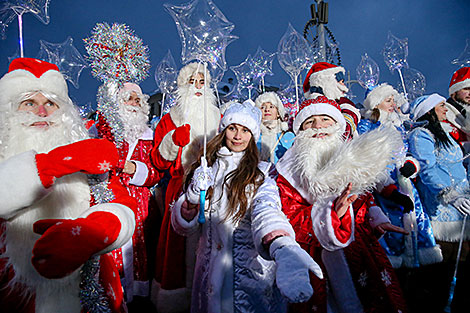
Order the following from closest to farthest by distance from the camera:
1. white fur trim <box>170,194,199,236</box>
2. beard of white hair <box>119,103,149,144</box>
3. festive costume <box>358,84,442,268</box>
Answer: white fur trim <box>170,194,199,236</box> < festive costume <box>358,84,442,268</box> < beard of white hair <box>119,103,149,144</box>

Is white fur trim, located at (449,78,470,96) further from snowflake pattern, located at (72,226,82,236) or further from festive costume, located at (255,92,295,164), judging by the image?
snowflake pattern, located at (72,226,82,236)

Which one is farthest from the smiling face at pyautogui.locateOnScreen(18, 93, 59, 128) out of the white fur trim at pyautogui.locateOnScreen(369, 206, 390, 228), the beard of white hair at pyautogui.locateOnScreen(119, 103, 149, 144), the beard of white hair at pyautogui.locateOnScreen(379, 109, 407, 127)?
the beard of white hair at pyautogui.locateOnScreen(379, 109, 407, 127)

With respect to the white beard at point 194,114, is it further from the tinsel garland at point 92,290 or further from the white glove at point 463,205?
the white glove at point 463,205

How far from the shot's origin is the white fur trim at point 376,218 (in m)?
1.84

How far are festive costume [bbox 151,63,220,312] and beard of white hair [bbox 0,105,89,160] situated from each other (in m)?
1.04

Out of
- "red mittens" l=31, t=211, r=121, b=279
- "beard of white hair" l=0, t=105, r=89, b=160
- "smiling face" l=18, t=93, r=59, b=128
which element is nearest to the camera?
A: "red mittens" l=31, t=211, r=121, b=279

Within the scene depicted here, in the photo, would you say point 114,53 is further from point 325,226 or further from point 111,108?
point 325,226

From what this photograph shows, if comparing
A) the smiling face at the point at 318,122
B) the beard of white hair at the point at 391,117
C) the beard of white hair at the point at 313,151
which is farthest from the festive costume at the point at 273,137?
the beard of white hair at the point at 391,117

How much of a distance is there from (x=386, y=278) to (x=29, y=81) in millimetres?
2431

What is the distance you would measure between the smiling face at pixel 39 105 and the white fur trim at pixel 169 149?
5.29 feet

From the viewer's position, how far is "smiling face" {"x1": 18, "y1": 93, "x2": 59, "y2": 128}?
141 centimetres

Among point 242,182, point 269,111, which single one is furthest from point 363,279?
point 269,111

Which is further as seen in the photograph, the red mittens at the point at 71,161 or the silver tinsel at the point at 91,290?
the silver tinsel at the point at 91,290

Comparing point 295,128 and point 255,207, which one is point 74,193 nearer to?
point 255,207
